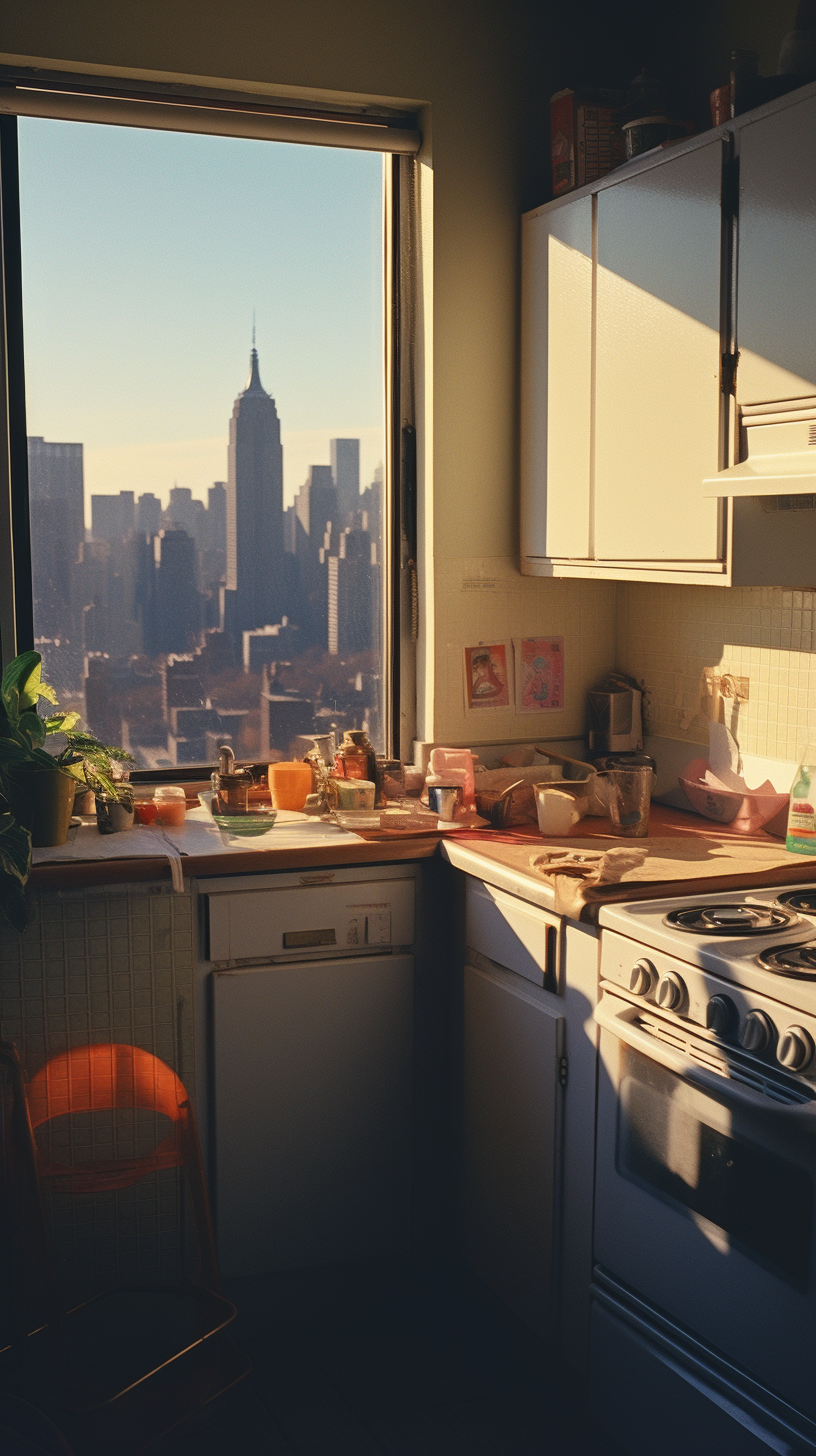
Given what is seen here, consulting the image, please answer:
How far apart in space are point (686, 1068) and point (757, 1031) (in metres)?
0.17

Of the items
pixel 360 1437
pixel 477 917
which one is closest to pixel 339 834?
pixel 477 917

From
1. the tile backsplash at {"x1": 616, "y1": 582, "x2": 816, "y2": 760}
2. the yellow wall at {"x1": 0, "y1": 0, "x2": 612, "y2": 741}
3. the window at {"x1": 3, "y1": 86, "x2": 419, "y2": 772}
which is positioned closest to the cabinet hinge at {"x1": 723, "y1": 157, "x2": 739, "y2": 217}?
the tile backsplash at {"x1": 616, "y1": 582, "x2": 816, "y2": 760}

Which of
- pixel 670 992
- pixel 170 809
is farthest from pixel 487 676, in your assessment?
pixel 670 992

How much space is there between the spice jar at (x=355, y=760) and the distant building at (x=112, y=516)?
0.71 m

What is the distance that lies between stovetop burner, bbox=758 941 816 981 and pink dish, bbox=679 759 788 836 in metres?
0.82

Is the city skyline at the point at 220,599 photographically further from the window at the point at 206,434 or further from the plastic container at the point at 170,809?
the plastic container at the point at 170,809

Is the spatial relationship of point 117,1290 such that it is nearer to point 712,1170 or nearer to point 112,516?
point 712,1170

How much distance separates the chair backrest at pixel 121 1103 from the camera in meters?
2.26

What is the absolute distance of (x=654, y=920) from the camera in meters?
2.17

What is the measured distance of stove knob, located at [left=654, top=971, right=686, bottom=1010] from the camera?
2025 millimetres

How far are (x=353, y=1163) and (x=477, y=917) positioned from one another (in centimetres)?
59

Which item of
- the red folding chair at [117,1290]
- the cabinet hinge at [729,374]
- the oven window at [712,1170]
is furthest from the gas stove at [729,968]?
the cabinet hinge at [729,374]

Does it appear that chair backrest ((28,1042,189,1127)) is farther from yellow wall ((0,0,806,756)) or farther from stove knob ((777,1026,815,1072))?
yellow wall ((0,0,806,756))

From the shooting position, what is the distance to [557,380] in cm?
308
